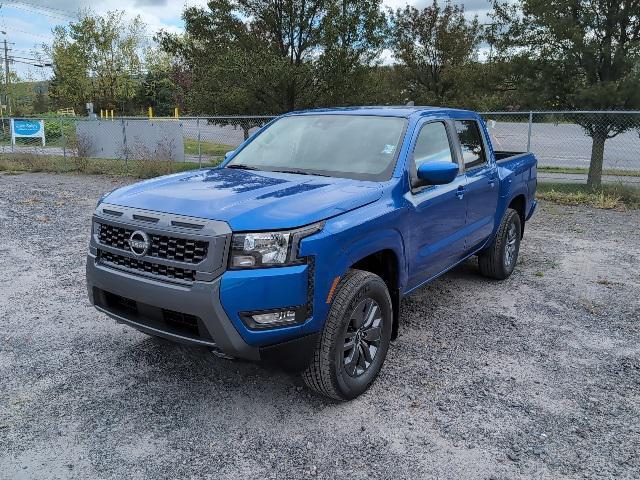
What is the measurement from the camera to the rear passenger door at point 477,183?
16.5ft

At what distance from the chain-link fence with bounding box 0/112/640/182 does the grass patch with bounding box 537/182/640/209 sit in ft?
5.11

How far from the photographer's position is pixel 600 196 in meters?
11.4

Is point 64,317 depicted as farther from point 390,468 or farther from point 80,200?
point 80,200

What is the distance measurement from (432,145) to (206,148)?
1804cm

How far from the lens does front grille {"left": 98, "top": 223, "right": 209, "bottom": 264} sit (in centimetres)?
301

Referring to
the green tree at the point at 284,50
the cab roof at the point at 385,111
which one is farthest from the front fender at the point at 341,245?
the green tree at the point at 284,50

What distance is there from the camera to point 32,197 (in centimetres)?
1188

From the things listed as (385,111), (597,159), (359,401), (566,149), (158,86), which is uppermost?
(158,86)

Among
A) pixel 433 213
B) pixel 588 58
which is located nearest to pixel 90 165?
pixel 588 58

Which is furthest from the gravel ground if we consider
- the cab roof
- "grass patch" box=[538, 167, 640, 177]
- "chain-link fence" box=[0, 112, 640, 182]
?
"grass patch" box=[538, 167, 640, 177]

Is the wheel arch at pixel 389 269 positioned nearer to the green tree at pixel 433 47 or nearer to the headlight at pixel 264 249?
the headlight at pixel 264 249

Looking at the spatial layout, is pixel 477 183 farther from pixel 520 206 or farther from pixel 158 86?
pixel 158 86

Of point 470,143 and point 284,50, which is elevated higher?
point 284,50

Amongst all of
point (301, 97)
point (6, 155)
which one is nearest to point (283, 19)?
point (301, 97)
